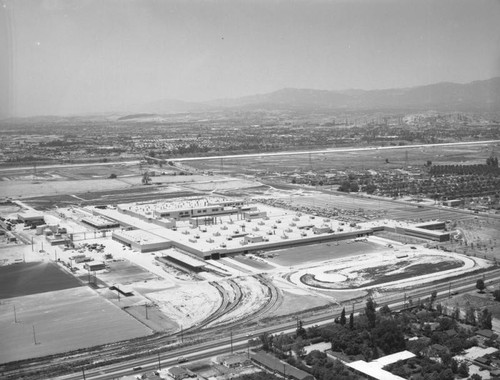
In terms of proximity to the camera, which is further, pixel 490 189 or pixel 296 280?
pixel 490 189

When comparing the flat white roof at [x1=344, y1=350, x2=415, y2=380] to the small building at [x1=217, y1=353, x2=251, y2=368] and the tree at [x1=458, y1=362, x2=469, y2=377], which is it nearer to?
the tree at [x1=458, y1=362, x2=469, y2=377]

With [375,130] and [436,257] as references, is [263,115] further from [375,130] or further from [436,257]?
[436,257]

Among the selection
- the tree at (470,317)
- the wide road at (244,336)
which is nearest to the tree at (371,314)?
the wide road at (244,336)

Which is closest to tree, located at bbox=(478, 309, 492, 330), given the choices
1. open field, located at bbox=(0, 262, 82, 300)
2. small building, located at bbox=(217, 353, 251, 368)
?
small building, located at bbox=(217, 353, 251, 368)

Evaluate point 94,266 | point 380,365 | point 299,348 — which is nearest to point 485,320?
point 380,365

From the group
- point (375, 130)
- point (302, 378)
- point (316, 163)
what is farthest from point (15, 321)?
point (375, 130)

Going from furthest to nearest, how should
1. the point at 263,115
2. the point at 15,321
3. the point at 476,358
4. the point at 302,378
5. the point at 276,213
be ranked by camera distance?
the point at 263,115, the point at 276,213, the point at 15,321, the point at 476,358, the point at 302,378
